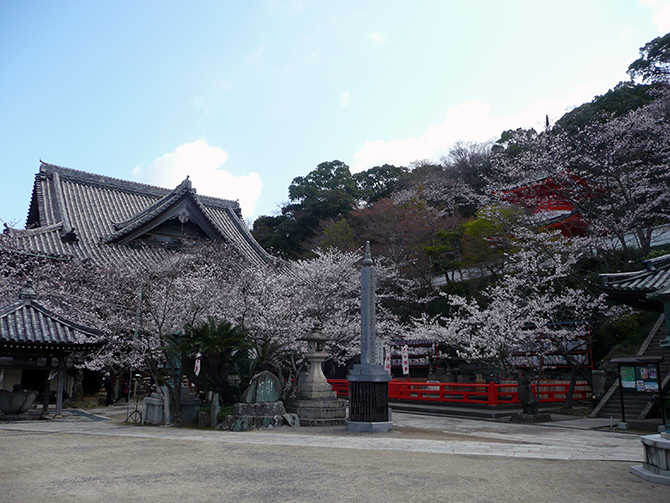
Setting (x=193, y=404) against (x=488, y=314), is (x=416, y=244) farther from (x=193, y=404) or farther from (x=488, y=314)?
(x=193, y=404)

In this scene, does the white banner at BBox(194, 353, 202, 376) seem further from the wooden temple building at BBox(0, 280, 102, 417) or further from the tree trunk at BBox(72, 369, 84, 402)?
the tree trunk at BBox(72, 369, 84, 402)

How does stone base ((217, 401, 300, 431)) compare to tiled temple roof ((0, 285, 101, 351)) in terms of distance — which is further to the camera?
tiled temple roof ((0, 285, 101, 351))

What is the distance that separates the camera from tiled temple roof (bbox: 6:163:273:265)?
23125 millimetres

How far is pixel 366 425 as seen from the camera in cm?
1255

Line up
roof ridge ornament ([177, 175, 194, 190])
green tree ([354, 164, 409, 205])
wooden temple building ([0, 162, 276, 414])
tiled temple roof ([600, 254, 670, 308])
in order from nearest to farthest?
tiled temple roof ([600, 254, 670, 308])
wooden temple building ([0, 162, 276, 414])
roof ridge ornament ([177, 175, 194, 190])
green tree ([354, 164, 409, 205])

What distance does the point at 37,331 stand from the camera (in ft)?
49.5

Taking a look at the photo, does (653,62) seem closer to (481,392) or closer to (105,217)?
(481,392)

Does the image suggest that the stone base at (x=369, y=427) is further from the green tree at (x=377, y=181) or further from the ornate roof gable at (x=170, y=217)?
the green tree at (x=377, y=181)

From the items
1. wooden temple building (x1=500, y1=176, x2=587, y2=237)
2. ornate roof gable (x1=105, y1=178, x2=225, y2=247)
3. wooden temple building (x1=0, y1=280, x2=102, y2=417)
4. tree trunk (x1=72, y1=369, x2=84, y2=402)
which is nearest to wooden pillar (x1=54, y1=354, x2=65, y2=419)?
wooden temple building (x1=0, y1=280, x2=102, y2=417)

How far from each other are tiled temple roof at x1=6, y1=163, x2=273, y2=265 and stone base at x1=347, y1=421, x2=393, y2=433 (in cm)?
1541

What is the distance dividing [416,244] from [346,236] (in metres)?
5.53

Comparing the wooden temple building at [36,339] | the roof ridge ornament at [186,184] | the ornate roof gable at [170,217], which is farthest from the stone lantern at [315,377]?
the roof ridge ornament at [186,184]

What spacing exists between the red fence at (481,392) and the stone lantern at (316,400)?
24.4 feet

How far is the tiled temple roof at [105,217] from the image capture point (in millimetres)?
23125
